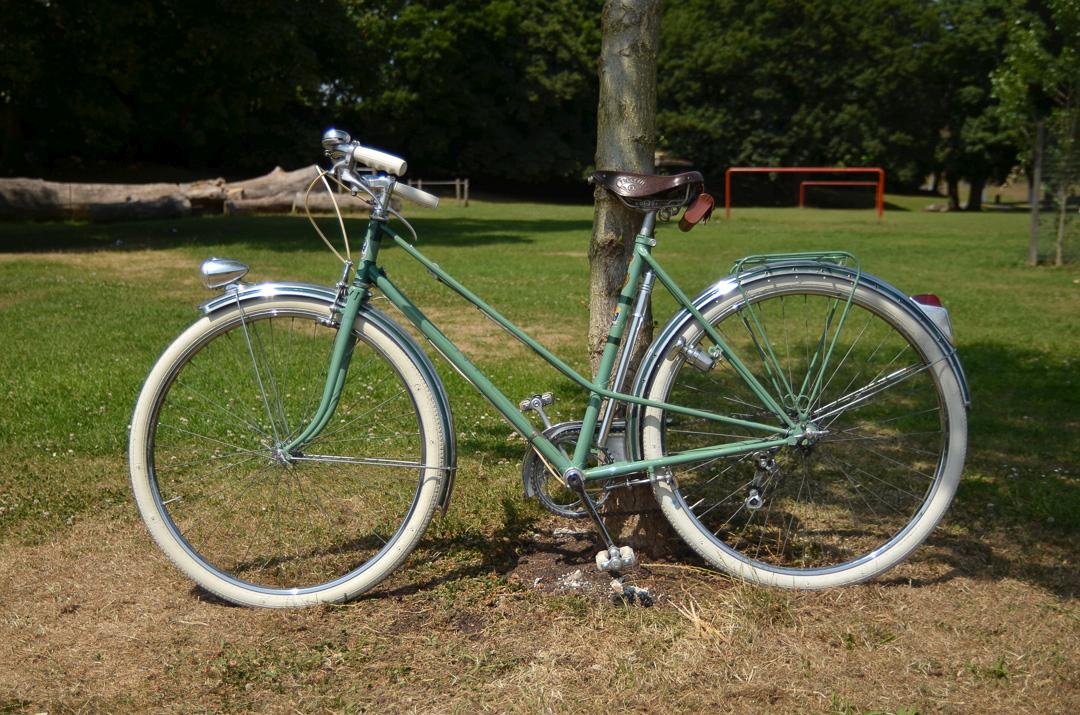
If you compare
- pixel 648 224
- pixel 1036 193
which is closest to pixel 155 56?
pixel 1036 193

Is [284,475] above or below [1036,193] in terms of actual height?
below

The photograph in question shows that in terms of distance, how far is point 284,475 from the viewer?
4.27 m

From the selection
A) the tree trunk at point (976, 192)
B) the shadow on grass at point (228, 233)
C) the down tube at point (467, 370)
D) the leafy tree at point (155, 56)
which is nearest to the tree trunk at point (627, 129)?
the down tube at point (467, 370)

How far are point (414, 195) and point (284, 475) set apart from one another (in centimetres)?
133

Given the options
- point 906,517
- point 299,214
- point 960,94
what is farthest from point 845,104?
point 906,517

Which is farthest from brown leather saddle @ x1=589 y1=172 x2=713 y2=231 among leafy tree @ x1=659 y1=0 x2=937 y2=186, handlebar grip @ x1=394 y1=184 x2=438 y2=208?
leafy tree @ x1=659 y1=0 x2=937 y2=186

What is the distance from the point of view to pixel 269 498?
4570 millimetres

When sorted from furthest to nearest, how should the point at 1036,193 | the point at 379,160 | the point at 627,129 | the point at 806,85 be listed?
the point at 806,85 < the point at 1036,193 < the point at 627,129 < the point at 379,160

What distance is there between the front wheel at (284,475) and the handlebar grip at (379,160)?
47 centimetres

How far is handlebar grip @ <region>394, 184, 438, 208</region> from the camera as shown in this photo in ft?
11.5

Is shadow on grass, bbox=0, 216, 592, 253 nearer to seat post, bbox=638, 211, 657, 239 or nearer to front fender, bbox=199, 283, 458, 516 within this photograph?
front fender, bbox=199, 283, 458, 516

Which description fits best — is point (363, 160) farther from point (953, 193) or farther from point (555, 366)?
point (953, 193)

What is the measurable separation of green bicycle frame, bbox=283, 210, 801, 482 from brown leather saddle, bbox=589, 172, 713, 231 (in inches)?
2.6

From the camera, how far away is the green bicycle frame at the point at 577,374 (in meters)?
3.57
